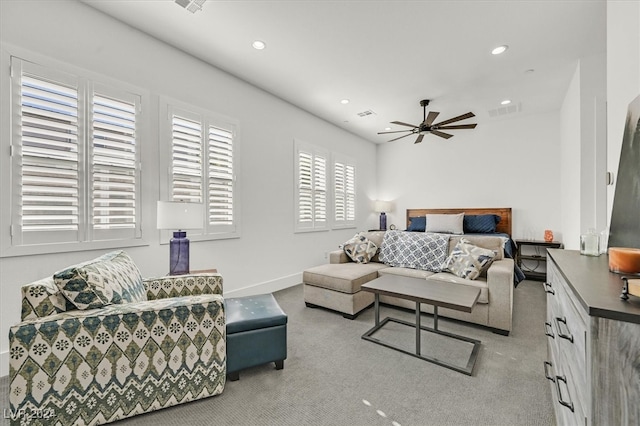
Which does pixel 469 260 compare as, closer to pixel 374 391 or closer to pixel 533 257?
pixel 374 391

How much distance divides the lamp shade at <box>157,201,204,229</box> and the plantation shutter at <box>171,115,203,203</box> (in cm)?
53

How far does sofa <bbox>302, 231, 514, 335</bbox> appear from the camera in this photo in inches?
103

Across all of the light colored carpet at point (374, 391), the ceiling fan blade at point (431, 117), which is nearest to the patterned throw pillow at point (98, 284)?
the light colored carpet at point (374, 391)

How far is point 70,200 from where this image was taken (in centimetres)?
220

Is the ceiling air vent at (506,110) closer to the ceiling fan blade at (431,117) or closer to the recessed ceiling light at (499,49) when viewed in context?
the ceiling fan blade at (431,117)

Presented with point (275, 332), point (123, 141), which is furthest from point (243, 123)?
point (275, 332)

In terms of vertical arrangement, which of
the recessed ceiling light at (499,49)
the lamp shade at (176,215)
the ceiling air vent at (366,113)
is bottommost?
the lamp shade at (176,215)

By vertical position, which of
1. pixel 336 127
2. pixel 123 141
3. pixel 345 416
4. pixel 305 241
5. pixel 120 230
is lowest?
pixel 345 416

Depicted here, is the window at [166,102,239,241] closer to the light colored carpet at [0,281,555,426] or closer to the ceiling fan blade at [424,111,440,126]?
the light colored carpet at [0,281,555,426]

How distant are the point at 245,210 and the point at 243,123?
1.15m

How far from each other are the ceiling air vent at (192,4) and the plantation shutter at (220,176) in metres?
1.17

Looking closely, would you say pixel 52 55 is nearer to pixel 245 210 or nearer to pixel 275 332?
pixel 245 210

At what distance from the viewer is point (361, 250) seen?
12.4ft

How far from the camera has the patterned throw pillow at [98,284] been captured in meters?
1.43
